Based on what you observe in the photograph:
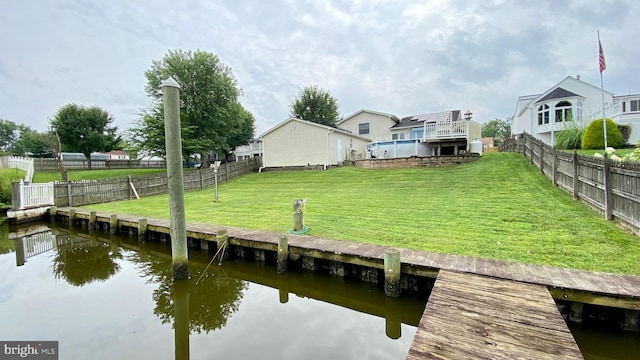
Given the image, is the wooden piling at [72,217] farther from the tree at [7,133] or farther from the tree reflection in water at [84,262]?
the tree at [7,133]

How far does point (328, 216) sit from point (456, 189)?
5.89 meters

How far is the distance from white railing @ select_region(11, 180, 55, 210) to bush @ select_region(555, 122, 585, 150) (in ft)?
92.3

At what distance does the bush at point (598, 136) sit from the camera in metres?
14.5

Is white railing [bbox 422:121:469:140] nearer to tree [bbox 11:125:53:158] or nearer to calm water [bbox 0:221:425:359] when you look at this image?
calm water [bbox 0:221:425:359]

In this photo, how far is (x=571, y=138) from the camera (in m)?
16.5

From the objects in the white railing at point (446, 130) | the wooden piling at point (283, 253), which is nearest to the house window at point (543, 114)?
the white railing at point (446, 130)

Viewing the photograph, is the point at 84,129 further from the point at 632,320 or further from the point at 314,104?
the point at 632,320

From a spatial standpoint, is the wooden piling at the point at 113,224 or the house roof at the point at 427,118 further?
the house roof at the point at 427,118

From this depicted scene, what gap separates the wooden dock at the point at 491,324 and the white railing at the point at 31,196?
16.5 metres

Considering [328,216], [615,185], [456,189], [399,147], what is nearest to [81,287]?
[328,216]

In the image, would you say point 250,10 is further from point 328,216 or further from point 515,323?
point 515,323

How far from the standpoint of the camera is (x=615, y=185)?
5.49 m

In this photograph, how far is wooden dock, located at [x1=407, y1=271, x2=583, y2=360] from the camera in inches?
89.6

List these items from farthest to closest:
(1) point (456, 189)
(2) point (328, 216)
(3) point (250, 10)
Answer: (3) point (250, 10) → (1) point (456, 189) → (2) point (328, 216)
